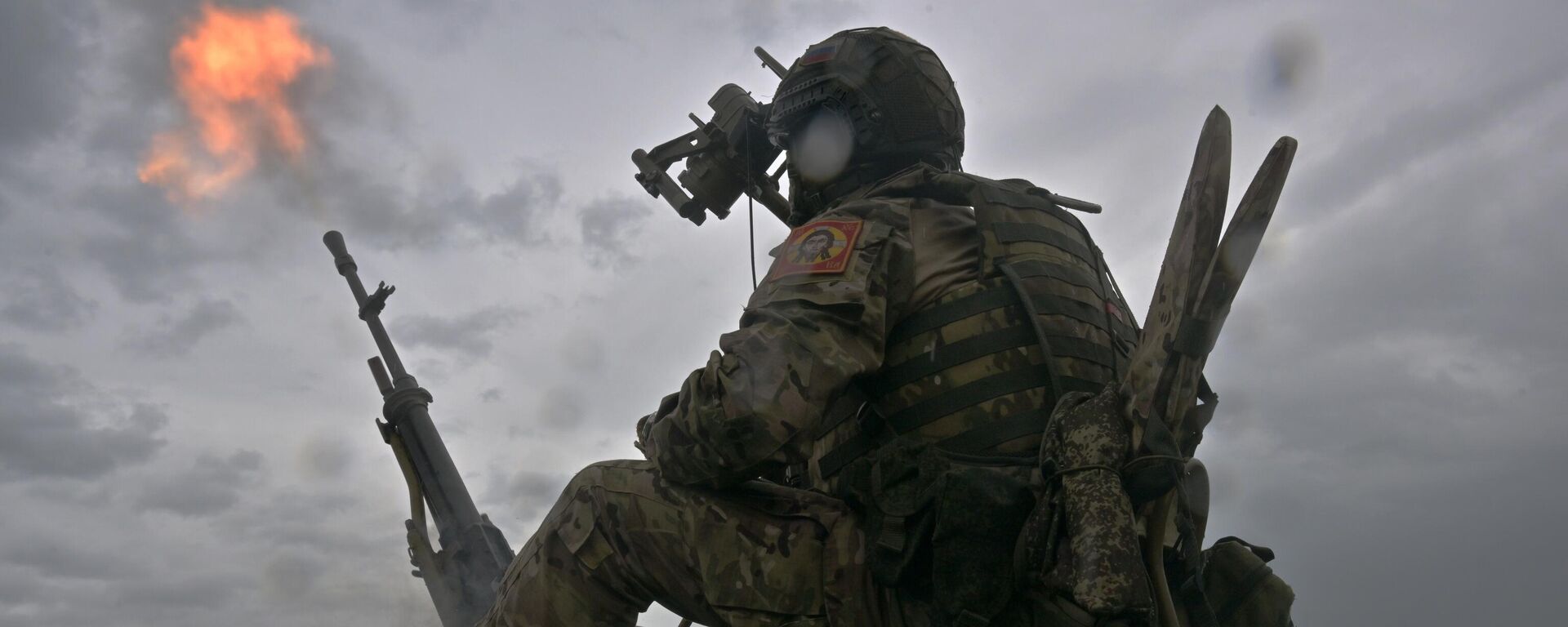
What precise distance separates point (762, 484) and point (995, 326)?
3.21ft

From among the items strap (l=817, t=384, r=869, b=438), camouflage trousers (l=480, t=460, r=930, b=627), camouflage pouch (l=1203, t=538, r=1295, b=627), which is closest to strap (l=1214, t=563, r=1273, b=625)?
camouflage pouch (l=1203, t=538, r=1295, b=627)

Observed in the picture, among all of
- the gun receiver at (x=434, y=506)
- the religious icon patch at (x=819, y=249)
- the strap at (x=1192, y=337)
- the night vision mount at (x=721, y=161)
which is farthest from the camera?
the gun receiver at (x=434, y=506)

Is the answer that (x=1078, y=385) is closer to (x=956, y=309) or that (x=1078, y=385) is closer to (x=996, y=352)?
(x=996, y=352)

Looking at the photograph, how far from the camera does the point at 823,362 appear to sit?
3.79 meters

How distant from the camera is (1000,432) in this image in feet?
12.6

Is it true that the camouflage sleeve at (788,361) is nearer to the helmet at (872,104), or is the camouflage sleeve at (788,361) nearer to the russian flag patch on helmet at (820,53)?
the helmet at (872,104)

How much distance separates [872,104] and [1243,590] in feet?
7.65

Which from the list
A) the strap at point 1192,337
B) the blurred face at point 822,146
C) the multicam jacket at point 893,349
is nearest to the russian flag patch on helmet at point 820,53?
the blurred face at point 822,146

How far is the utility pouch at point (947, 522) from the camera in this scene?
11.5ft

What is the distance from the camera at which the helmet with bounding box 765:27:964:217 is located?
192 inches

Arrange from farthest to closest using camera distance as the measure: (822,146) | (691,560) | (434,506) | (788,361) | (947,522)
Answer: (434,506) < (822,146) < (691,560) < (788,361) < (947,522)

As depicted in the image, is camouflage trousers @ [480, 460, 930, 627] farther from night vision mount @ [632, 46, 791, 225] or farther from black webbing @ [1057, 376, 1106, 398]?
night vision mount @ [632, 46, 791, 225]

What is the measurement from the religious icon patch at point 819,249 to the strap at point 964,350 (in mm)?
416

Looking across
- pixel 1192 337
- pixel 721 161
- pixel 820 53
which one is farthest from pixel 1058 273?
pixel 721 161
